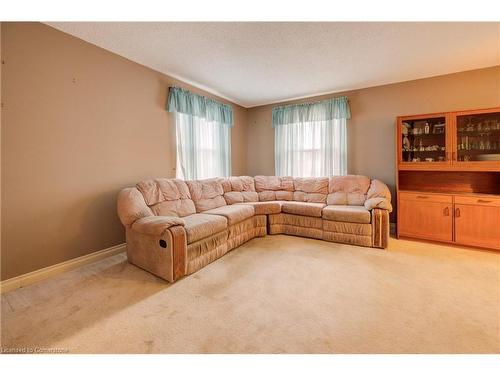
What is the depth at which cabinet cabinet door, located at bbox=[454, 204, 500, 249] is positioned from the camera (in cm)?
279

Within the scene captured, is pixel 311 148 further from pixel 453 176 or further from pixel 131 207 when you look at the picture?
pixel 131 207

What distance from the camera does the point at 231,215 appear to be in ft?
9.62

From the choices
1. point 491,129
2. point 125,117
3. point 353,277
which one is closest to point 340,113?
point 491,129

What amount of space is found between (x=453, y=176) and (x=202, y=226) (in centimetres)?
378

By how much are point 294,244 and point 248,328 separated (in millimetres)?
1800

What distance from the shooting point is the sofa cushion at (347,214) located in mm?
3042

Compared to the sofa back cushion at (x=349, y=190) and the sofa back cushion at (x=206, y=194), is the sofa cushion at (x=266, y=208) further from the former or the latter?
the sofa back cushion at (x=349, y=190)

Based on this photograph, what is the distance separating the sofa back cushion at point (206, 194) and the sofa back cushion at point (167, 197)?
0.09 metres

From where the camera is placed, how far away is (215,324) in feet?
5.13

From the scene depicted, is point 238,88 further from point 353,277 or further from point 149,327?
point 149,327

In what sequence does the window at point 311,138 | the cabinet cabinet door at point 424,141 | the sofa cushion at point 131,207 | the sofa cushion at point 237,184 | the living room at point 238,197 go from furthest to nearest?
1. the window at point 311,138
2. the sofa cushion at point 237,184
3. the cabinet cabinet door at point 424,141
4. the sofa cushion at point 131,207
5. the living room at point 238,197

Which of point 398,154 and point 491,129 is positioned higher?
point 491,129

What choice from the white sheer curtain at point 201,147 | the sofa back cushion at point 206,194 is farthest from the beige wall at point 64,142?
the sofa back cushion at point 206,194

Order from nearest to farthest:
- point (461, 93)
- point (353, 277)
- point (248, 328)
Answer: point (248, 328), point (353, 277), point (461, 93)
